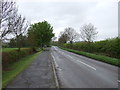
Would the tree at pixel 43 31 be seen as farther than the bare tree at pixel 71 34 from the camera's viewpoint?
No

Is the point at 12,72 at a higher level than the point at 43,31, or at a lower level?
lower

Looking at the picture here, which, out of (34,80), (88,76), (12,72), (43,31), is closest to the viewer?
(34,80)

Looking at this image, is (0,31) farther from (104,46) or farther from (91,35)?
(91,35)

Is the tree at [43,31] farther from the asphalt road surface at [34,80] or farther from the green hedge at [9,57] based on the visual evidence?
the asphalt road surface at [34,80]

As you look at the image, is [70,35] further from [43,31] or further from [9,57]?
[9,57]

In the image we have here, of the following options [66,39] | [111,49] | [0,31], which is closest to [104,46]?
[111,49]

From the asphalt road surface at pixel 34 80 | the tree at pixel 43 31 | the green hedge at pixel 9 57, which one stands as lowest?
the asphalt road surface at pixel 34 80

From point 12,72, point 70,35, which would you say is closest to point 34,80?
point 12,72

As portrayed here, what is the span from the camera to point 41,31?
61.5 meters

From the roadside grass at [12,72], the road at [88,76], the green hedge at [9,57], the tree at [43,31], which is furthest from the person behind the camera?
the tree at [43,31]

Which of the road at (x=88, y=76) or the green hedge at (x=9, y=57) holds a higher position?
the green hedge at (x=9, y=57)

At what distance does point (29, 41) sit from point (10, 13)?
21.7m

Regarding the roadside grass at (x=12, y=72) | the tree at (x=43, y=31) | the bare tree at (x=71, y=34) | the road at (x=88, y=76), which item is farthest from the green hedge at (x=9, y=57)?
the bare tree at (x=71, y=34)

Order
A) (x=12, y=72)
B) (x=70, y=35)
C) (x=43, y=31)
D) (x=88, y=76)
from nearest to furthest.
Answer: (x=88, y=76), (x=12, y=72), (x=43, y=31), (x=70, y=35)
